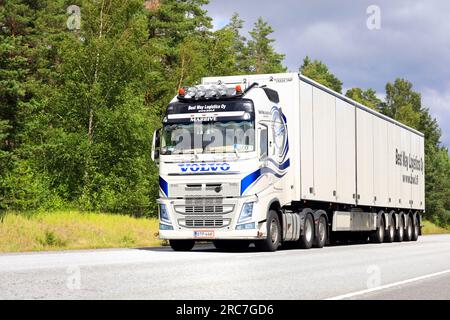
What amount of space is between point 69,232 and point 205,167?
20.1 feet

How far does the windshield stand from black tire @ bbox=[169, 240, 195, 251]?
96.9 inches

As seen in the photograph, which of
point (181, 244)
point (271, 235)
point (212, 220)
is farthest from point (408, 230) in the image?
point (212, 220)

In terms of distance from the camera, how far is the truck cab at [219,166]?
61.4 feet

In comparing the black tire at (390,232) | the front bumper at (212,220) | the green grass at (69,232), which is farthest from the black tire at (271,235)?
the black tire at (390,232)

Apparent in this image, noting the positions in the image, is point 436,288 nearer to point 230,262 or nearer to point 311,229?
point 230,262

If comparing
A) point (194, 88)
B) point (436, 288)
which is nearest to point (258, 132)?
point (194, 88)

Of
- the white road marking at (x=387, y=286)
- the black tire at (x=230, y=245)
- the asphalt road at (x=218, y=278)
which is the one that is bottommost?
the white road marking at (x=387, y=286)

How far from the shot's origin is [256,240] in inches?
773

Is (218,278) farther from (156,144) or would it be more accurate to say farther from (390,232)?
(390,232)

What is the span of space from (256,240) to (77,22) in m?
22.6

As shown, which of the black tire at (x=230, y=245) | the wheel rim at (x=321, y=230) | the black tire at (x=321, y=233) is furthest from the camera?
the wheel rim at (x=321, y=230)

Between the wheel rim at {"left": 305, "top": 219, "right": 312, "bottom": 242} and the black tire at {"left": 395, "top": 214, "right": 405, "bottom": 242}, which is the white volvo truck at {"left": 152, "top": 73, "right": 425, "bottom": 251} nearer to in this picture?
the wheel rim at {"left": 305, "top": 219, "right": 312, "bottom": 242}

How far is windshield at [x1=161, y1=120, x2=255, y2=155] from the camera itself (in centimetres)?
1886

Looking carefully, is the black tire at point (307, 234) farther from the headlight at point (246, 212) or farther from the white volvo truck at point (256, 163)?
the headlight at point (246, 212)
